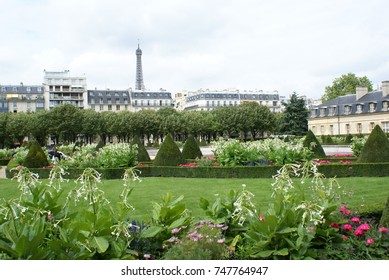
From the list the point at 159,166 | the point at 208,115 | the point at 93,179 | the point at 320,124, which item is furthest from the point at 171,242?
the point at 208,115

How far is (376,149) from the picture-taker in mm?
16141

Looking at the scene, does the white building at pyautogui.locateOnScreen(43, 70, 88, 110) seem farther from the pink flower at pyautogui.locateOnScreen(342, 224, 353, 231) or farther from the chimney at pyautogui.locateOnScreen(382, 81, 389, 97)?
the pink flower at pyautogui.locateOnScreen(342, 224, 353, 231)

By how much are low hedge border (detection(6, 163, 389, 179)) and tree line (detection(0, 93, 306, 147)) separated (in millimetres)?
39211

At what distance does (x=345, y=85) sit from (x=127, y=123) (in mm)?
33443

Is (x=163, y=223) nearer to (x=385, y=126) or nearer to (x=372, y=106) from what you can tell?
(x=385, y=126)

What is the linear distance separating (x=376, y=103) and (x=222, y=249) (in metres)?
49.9

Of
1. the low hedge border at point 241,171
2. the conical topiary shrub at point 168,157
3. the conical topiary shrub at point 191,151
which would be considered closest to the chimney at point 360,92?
the conical topiary shrub at point 191,151

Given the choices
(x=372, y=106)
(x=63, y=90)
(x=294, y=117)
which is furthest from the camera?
(x=63, y=90)

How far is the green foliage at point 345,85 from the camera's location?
2520 inches

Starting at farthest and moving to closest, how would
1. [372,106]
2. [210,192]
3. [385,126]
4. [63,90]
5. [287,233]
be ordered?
[63,90] → [372,106] → [385,126] → [210,192] → [287,233]

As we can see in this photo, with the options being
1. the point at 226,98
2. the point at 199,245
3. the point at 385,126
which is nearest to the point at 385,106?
the point at 385,126

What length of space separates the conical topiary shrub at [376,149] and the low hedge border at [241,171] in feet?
3.65

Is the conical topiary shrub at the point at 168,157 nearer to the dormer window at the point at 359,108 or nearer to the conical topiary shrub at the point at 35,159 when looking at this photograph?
the conical topiary shrub at the point at 35,159

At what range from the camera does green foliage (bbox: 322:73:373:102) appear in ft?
210
